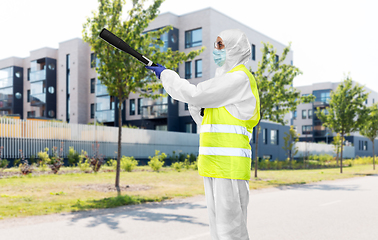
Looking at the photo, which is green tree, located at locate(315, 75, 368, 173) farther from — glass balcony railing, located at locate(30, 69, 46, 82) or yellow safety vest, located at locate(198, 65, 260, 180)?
Answer: glass balcony railing, located at locate(30, 69, 46, 82)

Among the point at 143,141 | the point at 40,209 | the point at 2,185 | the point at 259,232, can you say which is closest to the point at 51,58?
the point at 143,141

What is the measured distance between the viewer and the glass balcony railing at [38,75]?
44.3 m

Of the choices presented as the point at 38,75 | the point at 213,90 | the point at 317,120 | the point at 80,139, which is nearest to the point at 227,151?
the point at 213,90

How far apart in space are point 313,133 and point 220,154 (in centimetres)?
6909

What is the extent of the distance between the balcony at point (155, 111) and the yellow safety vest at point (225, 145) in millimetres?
32534

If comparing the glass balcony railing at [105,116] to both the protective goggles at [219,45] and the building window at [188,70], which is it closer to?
the building window at [188,70]

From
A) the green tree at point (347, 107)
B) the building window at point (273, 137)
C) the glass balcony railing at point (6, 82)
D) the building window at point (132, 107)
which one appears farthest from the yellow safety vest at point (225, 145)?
the glass balcony railing at point (6, 82)

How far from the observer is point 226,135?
255 centimetres

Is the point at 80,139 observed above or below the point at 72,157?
above

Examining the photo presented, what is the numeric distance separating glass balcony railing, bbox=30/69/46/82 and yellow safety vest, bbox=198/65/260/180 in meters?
45.3

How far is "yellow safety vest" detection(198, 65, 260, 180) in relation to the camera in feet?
8.34

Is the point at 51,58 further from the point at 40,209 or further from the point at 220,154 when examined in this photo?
the point at 220,154

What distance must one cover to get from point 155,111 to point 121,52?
24450mm

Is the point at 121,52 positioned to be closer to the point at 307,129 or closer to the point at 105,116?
the point at 105,116
